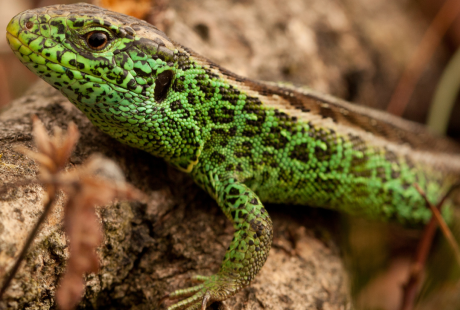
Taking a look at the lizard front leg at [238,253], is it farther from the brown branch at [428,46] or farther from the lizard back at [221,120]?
the brown branch at [428,46]

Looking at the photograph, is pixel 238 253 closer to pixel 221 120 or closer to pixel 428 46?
pixel 221 120

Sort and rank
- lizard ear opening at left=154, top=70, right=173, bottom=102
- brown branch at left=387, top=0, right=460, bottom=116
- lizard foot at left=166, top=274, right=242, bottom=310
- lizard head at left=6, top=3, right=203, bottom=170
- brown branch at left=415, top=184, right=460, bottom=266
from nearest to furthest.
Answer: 1. lizard head at left=6, top=3, right=203, bottom=170
2. lizard foot at left=166, top=274, right=242, bottom=310
3. lizard ear opening at left=154, top=70, right=173, bottom=102
4. brown branch at left=415, top=184, right=460, bottom=266
5. brown branch at left=387, top=0, right=460, bottom=116

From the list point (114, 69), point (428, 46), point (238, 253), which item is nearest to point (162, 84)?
point (114, 69)

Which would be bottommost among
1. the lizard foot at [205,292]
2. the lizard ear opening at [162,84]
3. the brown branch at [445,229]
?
the lizard foot at [205,292]

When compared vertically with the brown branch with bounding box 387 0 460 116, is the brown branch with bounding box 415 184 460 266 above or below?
below

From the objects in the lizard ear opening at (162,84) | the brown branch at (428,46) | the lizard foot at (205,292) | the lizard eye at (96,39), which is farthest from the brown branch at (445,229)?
the brown branch at (428,46)

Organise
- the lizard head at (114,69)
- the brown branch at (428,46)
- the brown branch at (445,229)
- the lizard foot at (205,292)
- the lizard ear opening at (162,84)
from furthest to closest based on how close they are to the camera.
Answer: the brown branch at (428,46) < the brown branch at (445,229) < the lizard ear opening at (162,84) < the lizard foot at (205,292) < the lizard head at (114,69)

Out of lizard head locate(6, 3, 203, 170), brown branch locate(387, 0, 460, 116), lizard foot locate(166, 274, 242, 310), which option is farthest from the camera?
brown branch locate(387, 0, 460, 116)

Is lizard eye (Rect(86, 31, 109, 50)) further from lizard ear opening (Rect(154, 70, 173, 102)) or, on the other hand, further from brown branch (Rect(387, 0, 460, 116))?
brown branch (Rect(387, 0, 460, 116))

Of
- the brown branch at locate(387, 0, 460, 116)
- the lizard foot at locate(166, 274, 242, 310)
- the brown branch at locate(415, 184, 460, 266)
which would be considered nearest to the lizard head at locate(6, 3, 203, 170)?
the lizard foot at locate(166, 274, 242, 310)
